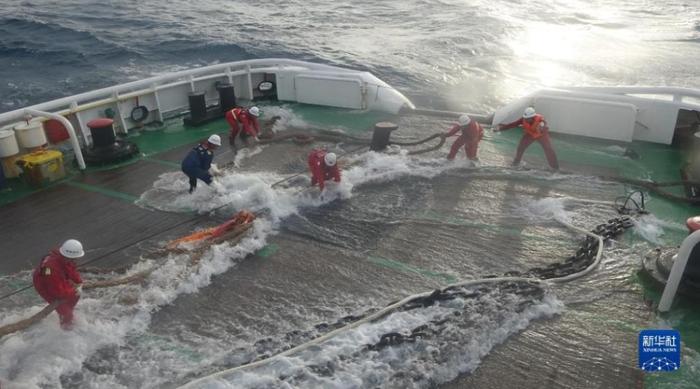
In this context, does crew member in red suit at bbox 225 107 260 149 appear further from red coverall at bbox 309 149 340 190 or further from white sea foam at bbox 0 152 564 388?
red coverall at bbox 309 149 340 190

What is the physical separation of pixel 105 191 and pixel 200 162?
1.98 m

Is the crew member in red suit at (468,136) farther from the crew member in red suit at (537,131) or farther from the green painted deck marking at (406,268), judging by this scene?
the green painted deck marking at (406,268)

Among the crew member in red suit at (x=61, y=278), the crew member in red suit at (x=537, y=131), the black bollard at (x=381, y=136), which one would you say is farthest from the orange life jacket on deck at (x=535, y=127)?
the crew member in red suit at (x=61, y=278)

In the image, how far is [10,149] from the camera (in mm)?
9812

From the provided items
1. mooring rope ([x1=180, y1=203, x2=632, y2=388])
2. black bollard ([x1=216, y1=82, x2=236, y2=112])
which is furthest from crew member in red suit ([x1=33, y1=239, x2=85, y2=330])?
black bollard ([x1=216, y1=82, x2=236, y2=112])

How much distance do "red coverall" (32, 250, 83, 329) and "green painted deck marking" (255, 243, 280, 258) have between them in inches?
92.0

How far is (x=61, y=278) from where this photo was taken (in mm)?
5688

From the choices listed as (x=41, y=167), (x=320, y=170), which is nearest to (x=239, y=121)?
(x=320, y=170)

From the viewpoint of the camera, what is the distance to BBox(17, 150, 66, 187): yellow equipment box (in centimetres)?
971

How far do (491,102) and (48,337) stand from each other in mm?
18169

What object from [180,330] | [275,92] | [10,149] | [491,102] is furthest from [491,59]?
[180,330]

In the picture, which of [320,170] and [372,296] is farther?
[320,170]

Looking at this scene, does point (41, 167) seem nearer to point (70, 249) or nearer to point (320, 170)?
point (70, 249)

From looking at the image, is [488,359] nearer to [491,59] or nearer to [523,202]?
[523,202]
